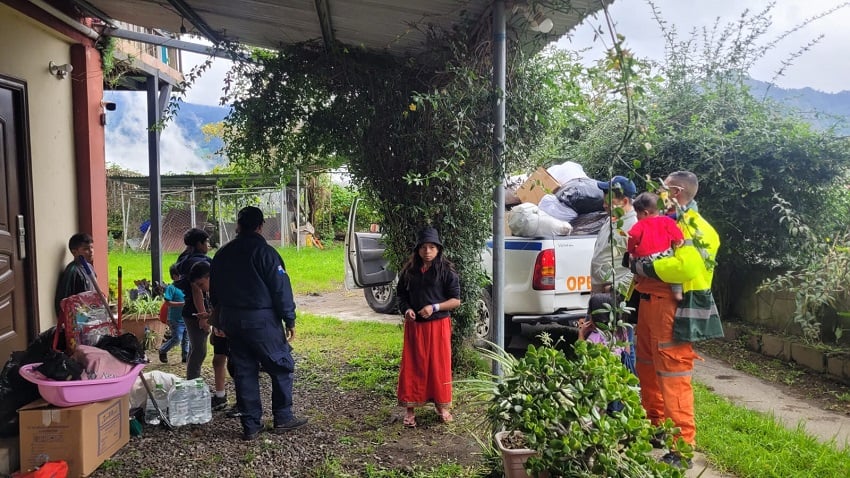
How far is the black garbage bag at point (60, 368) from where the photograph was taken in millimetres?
3410

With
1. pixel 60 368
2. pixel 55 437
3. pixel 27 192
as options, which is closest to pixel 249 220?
pixel 60 368

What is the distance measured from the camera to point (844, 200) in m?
6.67

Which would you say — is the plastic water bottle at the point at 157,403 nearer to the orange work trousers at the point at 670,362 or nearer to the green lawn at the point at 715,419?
the green lawn at the point at 715,419

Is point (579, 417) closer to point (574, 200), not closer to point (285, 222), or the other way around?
point (574, 200)

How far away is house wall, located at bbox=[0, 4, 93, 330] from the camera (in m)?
4.85

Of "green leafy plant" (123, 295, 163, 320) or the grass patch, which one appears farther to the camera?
"green leafy plant" (123, 295, 163, 320)

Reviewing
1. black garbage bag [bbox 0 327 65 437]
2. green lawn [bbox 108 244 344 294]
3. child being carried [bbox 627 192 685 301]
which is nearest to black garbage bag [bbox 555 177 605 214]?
child being carried [bbox 627 192 685 301]

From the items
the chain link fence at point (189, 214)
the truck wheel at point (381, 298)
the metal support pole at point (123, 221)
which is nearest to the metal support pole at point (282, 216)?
the chain link fence at point (189, 214)

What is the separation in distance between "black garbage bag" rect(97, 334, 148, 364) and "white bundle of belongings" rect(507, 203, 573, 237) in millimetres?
3672

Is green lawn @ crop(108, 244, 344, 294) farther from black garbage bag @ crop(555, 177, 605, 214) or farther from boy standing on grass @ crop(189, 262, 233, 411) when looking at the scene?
black garbage bag @ crop(555, 177, 605, 214)

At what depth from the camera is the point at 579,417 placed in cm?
235

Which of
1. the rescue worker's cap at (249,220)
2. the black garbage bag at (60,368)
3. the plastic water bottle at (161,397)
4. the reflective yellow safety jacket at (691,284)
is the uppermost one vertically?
the rescue worker's cap at (249,220)

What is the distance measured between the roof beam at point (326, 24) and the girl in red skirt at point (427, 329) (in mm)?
1667

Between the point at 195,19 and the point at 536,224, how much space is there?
358cm
